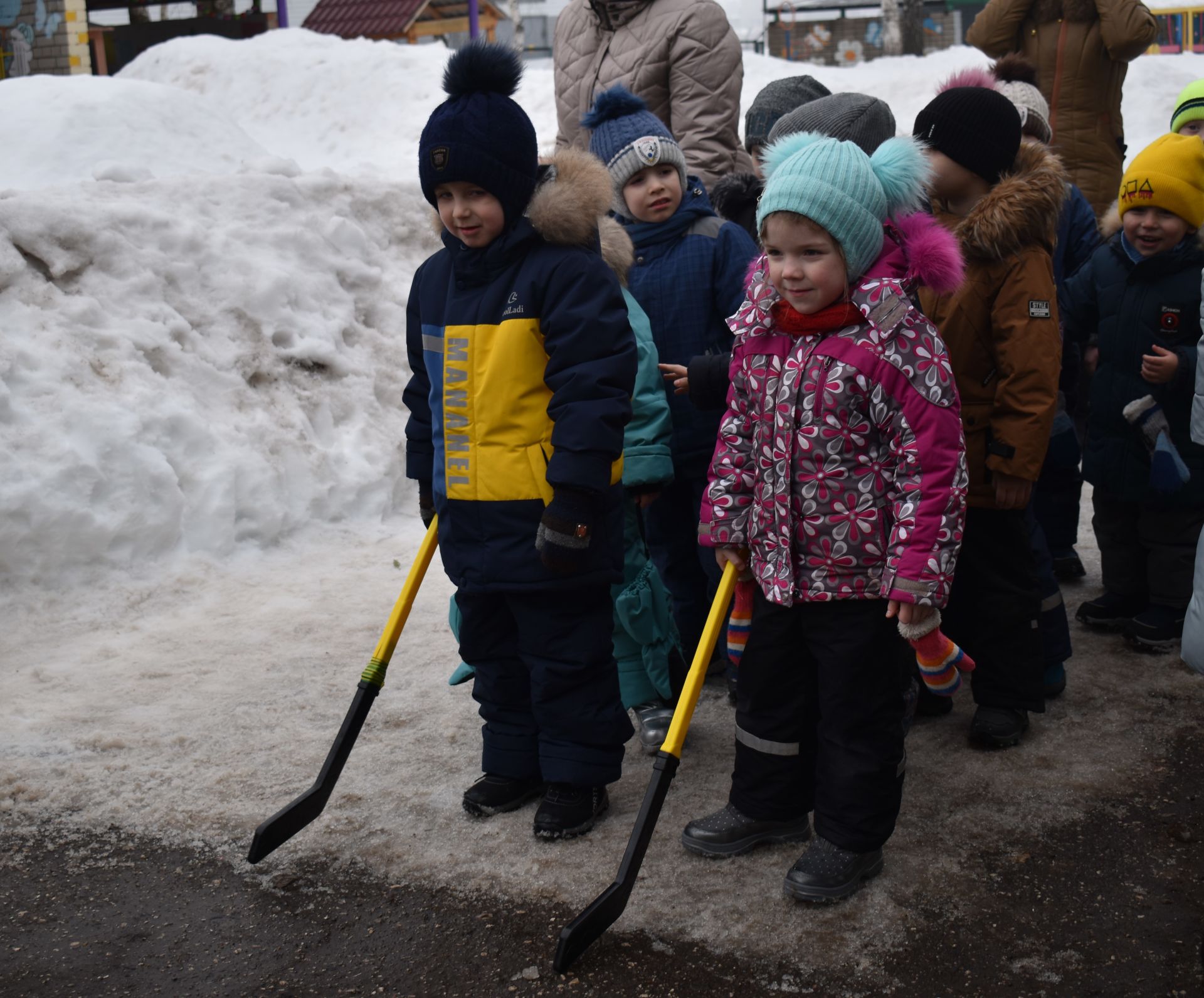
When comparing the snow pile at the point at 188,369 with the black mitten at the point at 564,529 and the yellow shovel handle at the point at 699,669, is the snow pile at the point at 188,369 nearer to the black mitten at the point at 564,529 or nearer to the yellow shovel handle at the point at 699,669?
the black mitten at the point at 564,529

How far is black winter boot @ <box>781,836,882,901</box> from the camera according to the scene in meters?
2.85

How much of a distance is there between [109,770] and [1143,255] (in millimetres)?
3776

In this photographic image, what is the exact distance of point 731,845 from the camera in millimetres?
3096

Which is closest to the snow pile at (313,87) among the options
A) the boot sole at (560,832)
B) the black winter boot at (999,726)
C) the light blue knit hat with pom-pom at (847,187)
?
the black winter boot at (999,726)

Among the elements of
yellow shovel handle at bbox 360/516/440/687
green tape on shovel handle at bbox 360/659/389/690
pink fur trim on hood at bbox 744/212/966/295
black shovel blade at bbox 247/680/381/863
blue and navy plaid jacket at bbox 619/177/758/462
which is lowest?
black shovel blade at bbox 247/680/381/863

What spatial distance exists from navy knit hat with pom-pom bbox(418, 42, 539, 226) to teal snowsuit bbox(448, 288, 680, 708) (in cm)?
62

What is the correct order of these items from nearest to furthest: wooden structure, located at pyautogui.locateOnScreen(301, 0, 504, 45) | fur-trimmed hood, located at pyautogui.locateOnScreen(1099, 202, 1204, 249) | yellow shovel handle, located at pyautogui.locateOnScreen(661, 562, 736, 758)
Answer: yellow shovel handle, located at pyautogui.locateOnScreen(661, 562, 736, 758) < fur-trimmed hood, located at pyautogui.locateOnScreen(1099, 202, 1204, 249) < wooden structure, located at pyautogui.locateOnScreen(301, 0, 504, 45)

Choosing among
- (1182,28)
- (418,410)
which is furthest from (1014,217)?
(1182,28)

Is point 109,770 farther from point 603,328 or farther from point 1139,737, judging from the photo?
point 1139,737

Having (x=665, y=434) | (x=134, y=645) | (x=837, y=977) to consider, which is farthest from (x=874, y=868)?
(x=134, y=645)

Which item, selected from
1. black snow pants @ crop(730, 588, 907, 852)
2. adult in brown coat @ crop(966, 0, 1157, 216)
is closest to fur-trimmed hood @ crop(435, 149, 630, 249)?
black snow pants @ crop(730, 588, 907, 852)

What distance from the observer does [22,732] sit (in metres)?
3.83

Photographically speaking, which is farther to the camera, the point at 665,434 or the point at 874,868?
the point at 665,434

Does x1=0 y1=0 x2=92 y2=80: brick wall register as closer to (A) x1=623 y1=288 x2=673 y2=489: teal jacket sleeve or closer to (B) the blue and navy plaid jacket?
(B) the blue and navy plaid jacket
